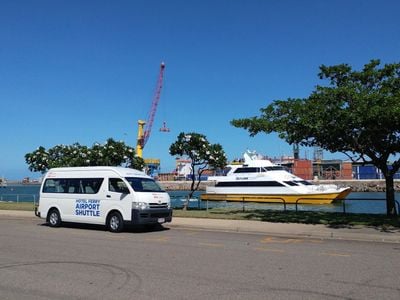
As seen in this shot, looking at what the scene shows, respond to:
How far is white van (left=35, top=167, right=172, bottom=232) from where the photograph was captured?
16438mm

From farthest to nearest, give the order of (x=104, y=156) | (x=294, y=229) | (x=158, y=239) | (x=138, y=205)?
(x=104, y=156), (x=294, y=229), (x=138, y=205), (x=158, y=239)

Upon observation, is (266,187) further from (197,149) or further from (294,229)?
(294,229)

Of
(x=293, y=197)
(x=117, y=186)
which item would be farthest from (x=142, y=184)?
(x=293, y=197)

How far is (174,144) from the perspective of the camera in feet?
95.4

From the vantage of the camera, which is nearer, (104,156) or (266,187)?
(104,156)

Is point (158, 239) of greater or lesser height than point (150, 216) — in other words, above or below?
below

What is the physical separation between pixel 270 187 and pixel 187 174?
332 ft

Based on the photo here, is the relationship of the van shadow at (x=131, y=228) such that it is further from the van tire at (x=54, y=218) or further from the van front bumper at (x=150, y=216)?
the van front bumper at (x=150, y=216)

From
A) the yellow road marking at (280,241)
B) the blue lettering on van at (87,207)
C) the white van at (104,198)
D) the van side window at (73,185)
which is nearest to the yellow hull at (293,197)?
the van side window at (73,185)

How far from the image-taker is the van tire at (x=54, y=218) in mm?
18844

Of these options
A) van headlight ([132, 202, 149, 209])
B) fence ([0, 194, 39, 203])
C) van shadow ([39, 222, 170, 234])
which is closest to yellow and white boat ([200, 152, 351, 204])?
fence ([0, 194, 39, 203])

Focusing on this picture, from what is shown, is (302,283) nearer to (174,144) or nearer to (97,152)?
(174,144)

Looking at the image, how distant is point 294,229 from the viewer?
1644 centimetres

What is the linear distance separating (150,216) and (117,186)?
1.73 metres
